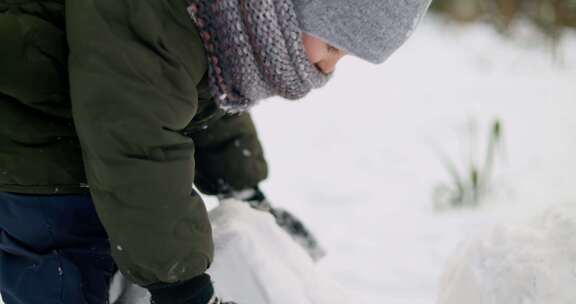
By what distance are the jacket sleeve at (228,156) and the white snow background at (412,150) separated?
45 centimetres

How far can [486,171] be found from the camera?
8.97 feet

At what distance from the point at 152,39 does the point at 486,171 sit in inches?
71.6

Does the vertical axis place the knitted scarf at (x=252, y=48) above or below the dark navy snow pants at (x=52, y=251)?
above

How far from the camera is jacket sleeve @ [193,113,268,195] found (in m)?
1.88

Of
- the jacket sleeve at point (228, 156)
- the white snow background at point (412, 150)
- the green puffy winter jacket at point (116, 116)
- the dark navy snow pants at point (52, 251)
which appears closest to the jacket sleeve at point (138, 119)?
the green puffy winter jacket at point (116, 116)

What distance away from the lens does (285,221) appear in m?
2.00

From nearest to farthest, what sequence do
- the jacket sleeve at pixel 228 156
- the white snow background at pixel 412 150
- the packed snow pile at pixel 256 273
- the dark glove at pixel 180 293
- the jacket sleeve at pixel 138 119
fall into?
the jacket sleeve at pixel 138 119 → the dark glove at pixel 180 293 → the packed snow pile at pixel 256 273 → the jacket sleeve at pixel 228 156 → the white snow background at pixel 412 150

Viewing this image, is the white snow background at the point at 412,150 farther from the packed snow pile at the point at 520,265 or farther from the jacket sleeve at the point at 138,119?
the jacket sleeve at the point at 138,119

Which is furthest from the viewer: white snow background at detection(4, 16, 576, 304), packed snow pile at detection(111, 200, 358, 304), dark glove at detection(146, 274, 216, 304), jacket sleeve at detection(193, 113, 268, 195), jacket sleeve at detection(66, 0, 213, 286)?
white snow background at detection(4, 16, 576, 304)

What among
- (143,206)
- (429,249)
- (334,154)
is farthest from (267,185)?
(143,206)

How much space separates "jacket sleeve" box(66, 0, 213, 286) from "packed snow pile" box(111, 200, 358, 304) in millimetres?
241

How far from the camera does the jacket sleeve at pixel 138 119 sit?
4.08 ft

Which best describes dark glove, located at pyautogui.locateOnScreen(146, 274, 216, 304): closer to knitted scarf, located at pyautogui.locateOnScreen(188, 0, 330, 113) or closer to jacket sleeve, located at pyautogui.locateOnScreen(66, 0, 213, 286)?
jacket sleeve, located at pyautogui.locateOnScreen(66, 0, 213, 286)

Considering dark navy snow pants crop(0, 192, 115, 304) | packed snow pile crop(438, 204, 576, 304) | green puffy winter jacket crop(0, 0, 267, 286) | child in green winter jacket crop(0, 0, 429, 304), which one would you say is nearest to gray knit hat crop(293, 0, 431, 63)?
child in green winter jacket crop(0, 0, 429, 304)
